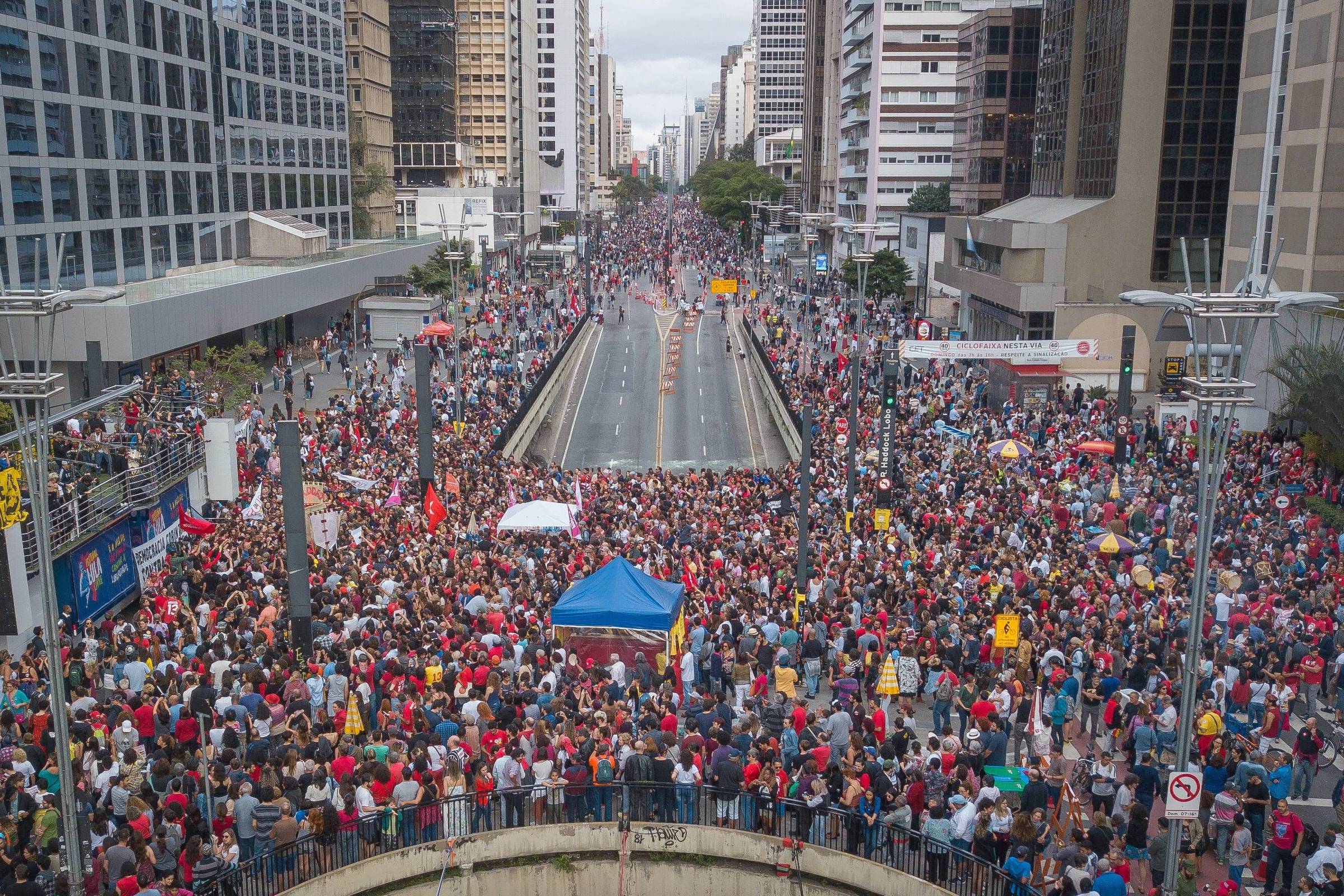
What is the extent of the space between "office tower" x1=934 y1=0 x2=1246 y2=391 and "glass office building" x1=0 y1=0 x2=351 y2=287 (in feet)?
117

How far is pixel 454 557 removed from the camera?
23.2 m

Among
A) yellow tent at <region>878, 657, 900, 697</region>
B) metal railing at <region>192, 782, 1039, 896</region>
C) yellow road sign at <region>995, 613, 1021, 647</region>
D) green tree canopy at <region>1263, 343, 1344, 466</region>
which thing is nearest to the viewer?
metal railing at <region>192, 782, 1039, 896</region>

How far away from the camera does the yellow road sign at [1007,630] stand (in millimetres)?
17344

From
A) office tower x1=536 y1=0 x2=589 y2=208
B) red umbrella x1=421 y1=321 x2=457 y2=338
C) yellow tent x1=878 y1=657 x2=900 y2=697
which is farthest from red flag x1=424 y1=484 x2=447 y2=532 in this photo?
office tower x1=536 y1=0 x2=589 y2=208

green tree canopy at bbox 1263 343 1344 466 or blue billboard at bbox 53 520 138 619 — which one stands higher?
green tree canopy at bbox 1263 343 1344 466

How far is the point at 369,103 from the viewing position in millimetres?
86625

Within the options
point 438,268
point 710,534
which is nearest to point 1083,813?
point 710,534

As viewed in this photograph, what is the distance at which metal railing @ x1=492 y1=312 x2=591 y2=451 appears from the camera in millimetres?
38344

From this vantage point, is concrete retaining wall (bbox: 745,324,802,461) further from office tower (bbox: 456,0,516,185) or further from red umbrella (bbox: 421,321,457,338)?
office tower (bbox: 456,0,516,185)

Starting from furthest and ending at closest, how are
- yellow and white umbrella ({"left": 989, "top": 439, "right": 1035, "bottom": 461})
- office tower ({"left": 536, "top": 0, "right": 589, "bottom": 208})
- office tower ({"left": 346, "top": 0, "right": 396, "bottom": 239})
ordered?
office tower ({"left": 536, "top": 0, "right": 589, "bottom": 208}) → office tower ({"left": 346, "top": 0, "right": 396, "bottom": 239}) → yellow and white umbrella ({"left": 989, "top": 439, "right": 1035, "bottom": 461})

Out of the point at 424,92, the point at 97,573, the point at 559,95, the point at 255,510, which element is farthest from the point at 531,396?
the point at 559,95

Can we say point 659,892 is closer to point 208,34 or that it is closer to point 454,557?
point 454,557

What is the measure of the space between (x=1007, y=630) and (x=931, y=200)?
235 feet

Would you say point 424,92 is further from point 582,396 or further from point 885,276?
point 582,396
